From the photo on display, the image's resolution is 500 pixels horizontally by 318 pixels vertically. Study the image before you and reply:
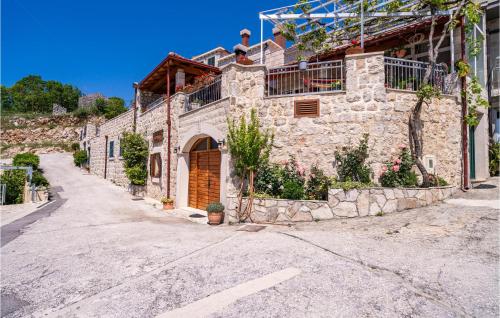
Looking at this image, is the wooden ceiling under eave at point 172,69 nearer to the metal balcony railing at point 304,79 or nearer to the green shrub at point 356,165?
the metal balcony railing at point 304,79

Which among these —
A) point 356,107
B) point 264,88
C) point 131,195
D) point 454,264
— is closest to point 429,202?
point 356,107

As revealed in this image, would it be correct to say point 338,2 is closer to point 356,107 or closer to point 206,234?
point 356,107

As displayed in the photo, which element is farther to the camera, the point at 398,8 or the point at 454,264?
the point at 398,8

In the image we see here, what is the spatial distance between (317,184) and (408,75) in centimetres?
470

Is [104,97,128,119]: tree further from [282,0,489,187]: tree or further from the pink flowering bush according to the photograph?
the pink flowering bush

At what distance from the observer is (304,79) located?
8727 millimetres

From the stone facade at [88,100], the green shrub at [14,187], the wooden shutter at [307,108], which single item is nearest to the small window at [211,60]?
the green shrub at [14,187]

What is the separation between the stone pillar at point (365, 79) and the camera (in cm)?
768

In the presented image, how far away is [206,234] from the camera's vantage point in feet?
22.0

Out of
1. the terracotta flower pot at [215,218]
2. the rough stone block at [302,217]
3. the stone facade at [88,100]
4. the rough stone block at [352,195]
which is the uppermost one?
the stone facade at [88,100]

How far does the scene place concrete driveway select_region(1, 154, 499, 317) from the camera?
3.05 m

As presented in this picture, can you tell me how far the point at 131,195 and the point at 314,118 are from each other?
11.1 m

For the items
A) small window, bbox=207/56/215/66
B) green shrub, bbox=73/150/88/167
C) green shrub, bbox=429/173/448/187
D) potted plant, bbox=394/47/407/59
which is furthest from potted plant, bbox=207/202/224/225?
green shrub, bbox=73/150/88/167

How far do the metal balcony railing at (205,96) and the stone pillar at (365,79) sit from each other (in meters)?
4.41
